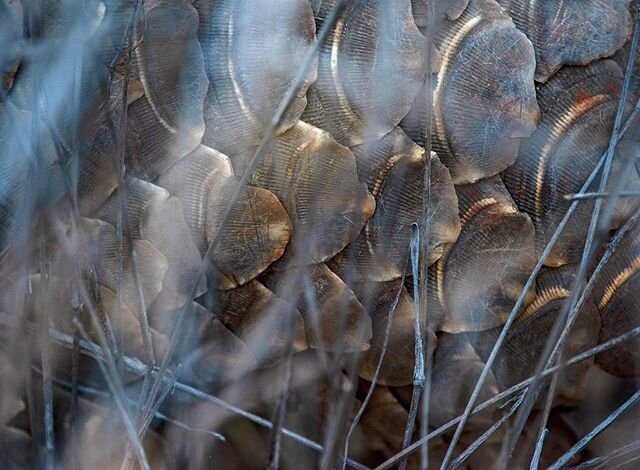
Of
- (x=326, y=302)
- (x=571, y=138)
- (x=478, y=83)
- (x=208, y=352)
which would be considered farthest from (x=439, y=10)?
(x=208, y=352)

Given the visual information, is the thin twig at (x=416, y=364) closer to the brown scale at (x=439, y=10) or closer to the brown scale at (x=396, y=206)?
the brown scale at (x=396, y=206)

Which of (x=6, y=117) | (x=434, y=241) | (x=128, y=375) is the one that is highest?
(x=6, y=117)

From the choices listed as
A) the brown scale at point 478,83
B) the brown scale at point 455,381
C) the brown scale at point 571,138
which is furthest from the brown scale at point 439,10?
the brown scale at point 455,381

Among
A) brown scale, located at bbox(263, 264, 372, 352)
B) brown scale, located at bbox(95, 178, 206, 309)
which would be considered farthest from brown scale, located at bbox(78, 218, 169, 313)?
brown scale, located at bbox(263, 264, 372, 352)

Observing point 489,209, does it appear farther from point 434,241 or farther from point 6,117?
point 6,117

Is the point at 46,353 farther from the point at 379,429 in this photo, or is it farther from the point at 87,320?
the point at 379,429

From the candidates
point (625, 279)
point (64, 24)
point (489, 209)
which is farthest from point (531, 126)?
point (64, 24)
